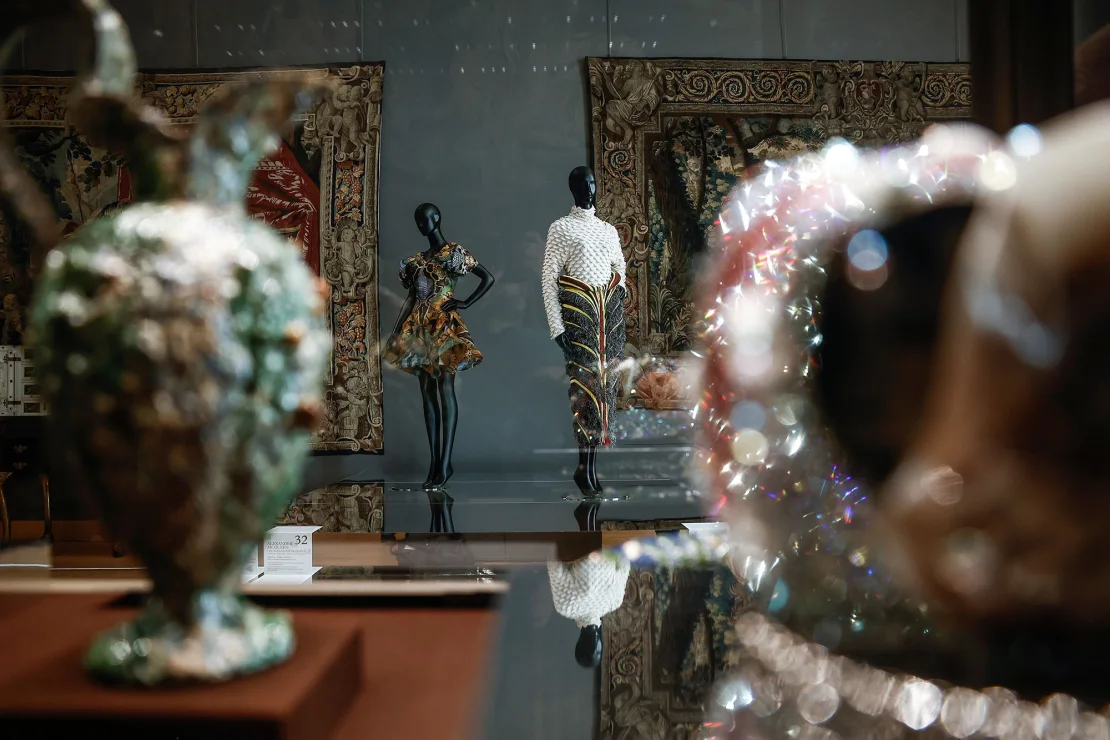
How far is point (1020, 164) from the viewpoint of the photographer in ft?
1.24

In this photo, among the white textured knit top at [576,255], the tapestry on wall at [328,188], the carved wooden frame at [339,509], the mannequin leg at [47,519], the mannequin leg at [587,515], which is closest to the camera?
the carved wooden frame at [339,509]

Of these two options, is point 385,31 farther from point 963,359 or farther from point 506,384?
point 963,359

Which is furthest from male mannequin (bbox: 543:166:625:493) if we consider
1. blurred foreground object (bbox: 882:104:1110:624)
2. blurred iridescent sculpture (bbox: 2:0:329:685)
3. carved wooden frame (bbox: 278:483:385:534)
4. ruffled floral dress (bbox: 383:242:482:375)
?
blurred foreground object (bbox: 882:104:1110:624)

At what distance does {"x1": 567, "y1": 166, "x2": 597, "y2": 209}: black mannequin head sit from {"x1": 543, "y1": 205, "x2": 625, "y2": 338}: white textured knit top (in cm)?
3

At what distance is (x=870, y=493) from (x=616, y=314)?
95.5 inches

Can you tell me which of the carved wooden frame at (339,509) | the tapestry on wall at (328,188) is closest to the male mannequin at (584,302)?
the carved wooden frame at (339,509)

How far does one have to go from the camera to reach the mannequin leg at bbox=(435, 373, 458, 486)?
331 centimetres

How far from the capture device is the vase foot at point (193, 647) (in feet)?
1.56

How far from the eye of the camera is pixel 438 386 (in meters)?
3.32

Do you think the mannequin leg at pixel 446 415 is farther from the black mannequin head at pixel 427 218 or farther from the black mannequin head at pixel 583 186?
the black mannequin head at pixel 583 186

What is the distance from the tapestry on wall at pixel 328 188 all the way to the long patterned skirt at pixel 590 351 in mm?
1779

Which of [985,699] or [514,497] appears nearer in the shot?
[985,699]

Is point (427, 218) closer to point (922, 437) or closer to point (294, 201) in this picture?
point (294, 201)

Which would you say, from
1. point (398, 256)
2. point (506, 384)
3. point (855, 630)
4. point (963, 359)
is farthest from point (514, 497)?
point (963, 359)
